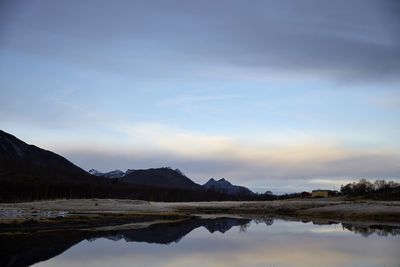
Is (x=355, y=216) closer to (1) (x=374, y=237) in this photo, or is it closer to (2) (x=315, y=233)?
(2) (x=315, y=233)

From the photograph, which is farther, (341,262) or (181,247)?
(181,247)

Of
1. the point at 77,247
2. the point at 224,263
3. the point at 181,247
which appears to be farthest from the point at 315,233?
the point at 77,247

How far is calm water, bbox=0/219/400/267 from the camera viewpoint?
22.4 metres

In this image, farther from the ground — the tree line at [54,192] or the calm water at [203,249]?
the tree line at [54,192]

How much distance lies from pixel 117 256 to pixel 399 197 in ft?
314

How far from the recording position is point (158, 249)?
27734 millimetres

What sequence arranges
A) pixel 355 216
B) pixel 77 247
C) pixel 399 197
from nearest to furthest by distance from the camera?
1. pixel 77 247
2. pixel 355 216
3. pixel 399 197

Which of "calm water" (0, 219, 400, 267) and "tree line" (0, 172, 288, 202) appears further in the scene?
"tree line" (0, 172, 288, 202)

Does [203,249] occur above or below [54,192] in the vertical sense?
below

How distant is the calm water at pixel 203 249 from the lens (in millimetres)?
22422

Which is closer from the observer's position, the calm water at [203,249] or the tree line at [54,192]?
the calm water at [203,249]

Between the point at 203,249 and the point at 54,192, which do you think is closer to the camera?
the point at 203,249

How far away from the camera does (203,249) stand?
27.9 meters

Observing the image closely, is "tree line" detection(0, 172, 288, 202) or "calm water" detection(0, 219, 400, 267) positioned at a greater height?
"tree line" detection(0, 172, 288, 202)
